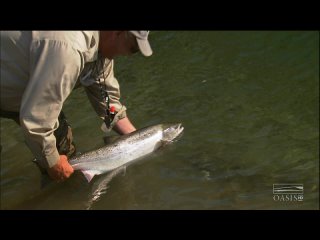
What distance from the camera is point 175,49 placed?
376 inches

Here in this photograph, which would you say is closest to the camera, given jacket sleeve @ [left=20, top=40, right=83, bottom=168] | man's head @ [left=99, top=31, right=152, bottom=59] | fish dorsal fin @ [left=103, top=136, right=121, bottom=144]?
jacket sleeve @ [left=20, top=40, right=83, bottom=168]

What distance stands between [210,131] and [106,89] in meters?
1.83

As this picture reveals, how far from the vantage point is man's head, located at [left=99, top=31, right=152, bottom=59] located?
387cm

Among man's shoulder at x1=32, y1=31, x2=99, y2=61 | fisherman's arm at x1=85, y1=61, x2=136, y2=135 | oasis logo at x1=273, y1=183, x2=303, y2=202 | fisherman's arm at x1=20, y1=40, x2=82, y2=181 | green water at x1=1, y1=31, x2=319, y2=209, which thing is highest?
man's shoulder at x1=32, y1=31, x2=99, y2=61

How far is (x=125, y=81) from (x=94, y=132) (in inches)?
73.4

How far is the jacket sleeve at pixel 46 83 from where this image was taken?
3488 mm

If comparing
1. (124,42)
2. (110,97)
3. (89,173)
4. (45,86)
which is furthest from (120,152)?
(45,86)

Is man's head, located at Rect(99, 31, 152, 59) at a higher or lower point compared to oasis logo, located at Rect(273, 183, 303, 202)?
higher

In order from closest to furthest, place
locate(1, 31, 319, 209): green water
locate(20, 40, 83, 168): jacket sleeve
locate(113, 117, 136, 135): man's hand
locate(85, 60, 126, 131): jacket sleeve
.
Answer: locate(20, 40, 83, 168): jacket sleeve → locate(85, 60, 126, 131): jacket sleeve → locate(1, 31, 319, 209): green water → locate(113, 117, 136, 135): man's hand

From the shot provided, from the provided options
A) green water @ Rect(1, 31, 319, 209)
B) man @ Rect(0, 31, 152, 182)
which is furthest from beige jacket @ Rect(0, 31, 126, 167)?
green water @ Rect(1, 31, 319, 209)

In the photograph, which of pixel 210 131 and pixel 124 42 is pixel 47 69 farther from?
pixel 210 131

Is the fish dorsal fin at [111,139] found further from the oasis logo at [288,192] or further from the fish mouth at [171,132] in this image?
the oasis logo at [288,192]

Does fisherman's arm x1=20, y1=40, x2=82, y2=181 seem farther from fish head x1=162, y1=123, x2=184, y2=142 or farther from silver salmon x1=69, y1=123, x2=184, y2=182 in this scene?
fish head x1=162, y1=123, x2=184, y2=142

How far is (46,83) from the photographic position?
356cm
